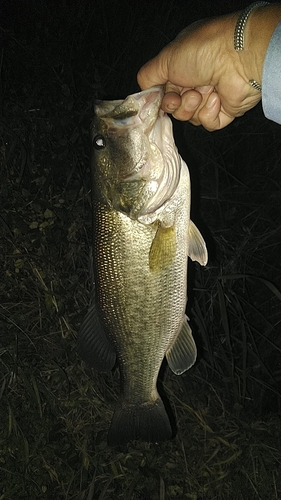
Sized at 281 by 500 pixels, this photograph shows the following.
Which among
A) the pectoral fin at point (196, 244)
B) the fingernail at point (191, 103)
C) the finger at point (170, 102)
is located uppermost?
the finger at point (170, 102)

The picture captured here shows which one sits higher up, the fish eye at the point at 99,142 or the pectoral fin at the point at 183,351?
the fish eye at the point at 99,142

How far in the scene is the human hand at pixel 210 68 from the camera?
5.63ft

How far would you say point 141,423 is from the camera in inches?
84.4

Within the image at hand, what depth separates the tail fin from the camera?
84.0 inches

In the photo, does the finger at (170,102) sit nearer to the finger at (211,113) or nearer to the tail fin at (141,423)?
the finger at (211,113)

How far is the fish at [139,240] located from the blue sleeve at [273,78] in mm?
364

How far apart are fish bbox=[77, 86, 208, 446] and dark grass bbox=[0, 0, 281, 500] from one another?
1367 millimetres

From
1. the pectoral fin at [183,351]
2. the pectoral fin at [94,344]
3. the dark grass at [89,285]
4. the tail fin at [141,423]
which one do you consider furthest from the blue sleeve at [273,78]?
the dark grass at [89,285]

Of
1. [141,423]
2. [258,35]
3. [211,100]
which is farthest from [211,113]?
[141,423]

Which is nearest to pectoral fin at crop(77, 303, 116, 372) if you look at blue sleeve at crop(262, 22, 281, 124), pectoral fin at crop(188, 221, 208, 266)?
pectoral fin at crop(188, 221, 208, 266)

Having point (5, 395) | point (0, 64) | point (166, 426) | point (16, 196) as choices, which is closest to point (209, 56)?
point (166, 426)

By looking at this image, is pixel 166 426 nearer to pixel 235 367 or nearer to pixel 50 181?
pixel 235 367

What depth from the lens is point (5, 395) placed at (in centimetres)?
353

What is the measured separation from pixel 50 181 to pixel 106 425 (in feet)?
6.16
